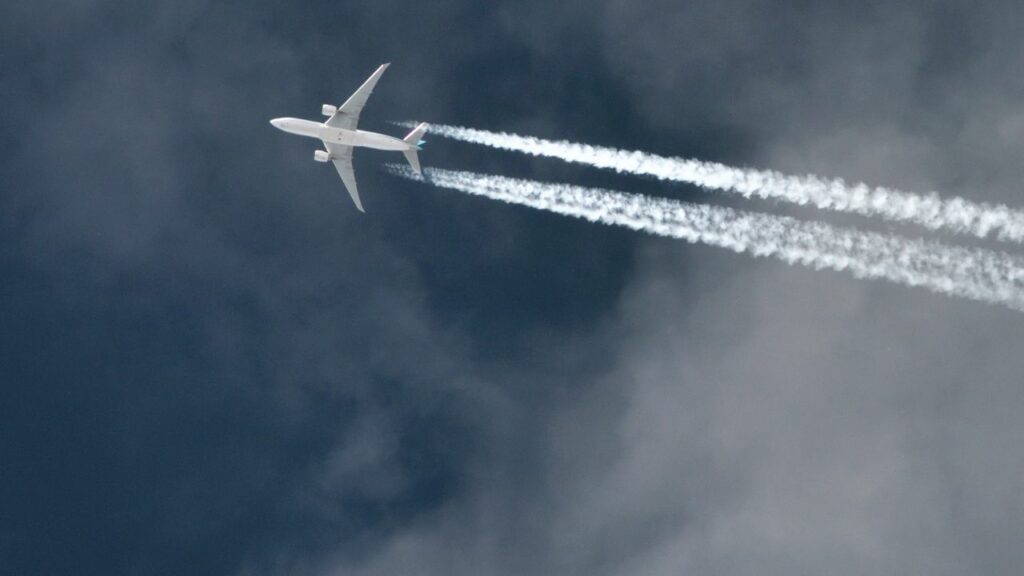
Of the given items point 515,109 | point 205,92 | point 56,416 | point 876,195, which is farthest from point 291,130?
point 876,195

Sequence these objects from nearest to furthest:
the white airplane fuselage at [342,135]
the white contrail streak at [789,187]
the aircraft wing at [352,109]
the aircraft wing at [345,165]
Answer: the white contrail streak at [789,187]
the aircraft wing at [352,109]
the white airplane fuselage at [342,135]
the aircraft wing at [345,165]

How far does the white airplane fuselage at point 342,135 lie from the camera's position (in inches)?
4291

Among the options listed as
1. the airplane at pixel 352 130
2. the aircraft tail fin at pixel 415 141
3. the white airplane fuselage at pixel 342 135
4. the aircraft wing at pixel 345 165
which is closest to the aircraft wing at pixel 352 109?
the airplane at pixel 352 130

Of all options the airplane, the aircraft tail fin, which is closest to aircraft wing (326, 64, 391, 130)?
the airplane

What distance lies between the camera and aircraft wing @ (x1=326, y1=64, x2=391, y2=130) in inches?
4284

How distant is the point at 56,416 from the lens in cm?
12462

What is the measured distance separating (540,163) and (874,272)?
38.3 meters

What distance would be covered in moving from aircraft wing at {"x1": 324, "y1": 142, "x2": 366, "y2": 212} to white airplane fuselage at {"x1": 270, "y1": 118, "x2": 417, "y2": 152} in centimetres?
182

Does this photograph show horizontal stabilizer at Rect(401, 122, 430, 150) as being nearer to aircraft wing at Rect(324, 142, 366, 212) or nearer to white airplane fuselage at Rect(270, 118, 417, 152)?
white airplane fuselage at Rect(270, 118, 417, 152)

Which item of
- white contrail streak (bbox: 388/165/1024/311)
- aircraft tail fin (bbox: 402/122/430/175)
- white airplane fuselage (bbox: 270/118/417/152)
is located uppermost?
white airplane fuselage (bbox: 270/118/417/152)

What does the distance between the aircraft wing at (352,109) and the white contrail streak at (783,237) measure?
23.4ft

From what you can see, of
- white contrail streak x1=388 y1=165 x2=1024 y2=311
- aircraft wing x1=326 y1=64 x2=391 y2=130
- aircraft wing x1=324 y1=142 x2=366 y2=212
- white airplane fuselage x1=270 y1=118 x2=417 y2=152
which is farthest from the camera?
aircraft wing x1=324 y1=142 x2=366 y2=212

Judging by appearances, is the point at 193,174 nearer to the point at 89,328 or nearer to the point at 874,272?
the point at 89,328

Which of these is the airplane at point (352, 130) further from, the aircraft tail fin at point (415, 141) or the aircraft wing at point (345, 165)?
the aircraft wing at point (345, 165)
